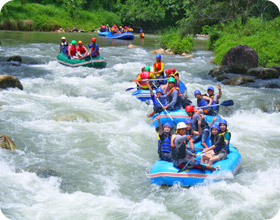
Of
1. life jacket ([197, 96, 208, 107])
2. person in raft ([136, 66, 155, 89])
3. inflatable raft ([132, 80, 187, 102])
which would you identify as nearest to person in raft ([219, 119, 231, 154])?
life jacket ([197, 96, 208, 107])

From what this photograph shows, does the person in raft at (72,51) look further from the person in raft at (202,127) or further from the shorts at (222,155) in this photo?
the shorts at (222,155)

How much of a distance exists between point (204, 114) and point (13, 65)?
8814 mm

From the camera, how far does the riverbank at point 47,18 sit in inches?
1100

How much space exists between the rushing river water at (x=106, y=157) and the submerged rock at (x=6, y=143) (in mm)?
113

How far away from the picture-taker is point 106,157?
21.6 feet

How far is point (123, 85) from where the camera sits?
465 inches

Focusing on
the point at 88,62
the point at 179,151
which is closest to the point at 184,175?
the point at 179,151

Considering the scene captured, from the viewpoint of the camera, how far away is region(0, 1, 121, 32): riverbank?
27938 mm

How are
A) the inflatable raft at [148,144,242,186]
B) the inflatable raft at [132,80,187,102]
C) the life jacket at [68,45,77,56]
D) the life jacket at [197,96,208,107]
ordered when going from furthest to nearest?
1. the life jacket at [68,45,77,56]
2. the inflatable raft at [132,80,187,102]
3. the life jacket at [197,96,208,107]
4. the inflatable raft at [148,144,242,186]

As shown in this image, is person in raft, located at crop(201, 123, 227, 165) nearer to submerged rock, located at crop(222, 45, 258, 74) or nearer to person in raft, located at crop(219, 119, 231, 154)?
person in raft, located at crop(219, 119, 231, 154)

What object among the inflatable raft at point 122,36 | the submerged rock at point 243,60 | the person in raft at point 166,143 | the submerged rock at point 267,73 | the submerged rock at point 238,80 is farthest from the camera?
the inflatable raft at point 122,36

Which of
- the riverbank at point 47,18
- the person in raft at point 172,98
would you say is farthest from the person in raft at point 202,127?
the riverbank at point 47,18

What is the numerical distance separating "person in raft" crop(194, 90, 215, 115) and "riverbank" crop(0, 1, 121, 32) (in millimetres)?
21802

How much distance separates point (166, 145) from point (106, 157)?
4.60 ft
